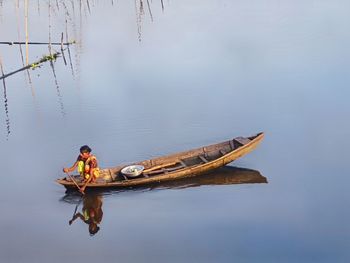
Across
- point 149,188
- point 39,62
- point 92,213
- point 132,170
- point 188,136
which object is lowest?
point 92,213

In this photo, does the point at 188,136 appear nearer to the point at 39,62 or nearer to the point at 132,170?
the point at 132,170

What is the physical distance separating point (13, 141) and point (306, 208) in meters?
7.09

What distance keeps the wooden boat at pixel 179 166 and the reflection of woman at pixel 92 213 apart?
0.21m

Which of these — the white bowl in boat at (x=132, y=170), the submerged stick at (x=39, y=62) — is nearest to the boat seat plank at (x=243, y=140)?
the white bowl in boat at (x=132, y=170)

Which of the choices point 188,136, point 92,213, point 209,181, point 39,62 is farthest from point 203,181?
point 39,62

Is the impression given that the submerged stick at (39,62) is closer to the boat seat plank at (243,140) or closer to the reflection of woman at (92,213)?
the reflection of woman at (92,213)

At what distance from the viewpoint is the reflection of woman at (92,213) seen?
885 centimetres

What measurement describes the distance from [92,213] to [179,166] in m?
1.93

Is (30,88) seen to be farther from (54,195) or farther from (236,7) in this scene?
(236,7)

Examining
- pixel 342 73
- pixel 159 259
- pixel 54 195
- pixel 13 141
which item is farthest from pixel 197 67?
pixel 159 259

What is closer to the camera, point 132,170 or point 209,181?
point 132,170

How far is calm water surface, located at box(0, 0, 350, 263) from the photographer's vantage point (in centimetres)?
816

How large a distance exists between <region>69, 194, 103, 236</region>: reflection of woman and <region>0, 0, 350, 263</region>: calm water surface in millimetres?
26

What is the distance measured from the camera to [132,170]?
9.81 metres
